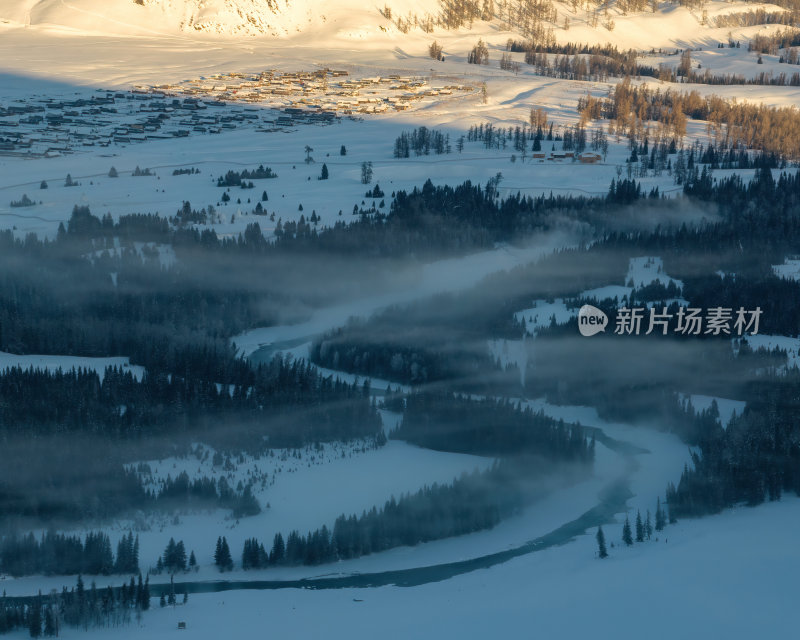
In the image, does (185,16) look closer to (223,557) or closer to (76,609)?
(223,557)

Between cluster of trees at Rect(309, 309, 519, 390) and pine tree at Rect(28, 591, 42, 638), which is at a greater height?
cluster of trees at Rect(309, 309, 519, 390)

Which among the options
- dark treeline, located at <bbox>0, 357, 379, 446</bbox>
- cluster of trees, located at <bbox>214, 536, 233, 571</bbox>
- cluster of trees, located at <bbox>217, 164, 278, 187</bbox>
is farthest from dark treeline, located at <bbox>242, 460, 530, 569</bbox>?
cluster of trees, located at <bbox>217, 164, 278, 187</bbox>

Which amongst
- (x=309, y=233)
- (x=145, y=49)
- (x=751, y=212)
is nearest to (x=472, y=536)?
(x=309, y=233)

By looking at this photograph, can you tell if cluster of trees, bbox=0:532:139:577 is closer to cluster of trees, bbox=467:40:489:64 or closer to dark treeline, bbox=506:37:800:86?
dark treeline, bbox=506:37:800:86

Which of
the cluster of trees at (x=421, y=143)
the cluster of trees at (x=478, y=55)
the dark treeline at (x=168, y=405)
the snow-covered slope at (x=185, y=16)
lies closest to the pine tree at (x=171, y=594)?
the dark treeline at (x=168, y=405)

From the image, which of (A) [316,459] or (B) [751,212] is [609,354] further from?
(B) [751,212]

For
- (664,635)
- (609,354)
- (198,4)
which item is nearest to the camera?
(664,635)

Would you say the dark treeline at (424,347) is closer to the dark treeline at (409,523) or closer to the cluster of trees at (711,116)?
the dark treeline at (409,523)
